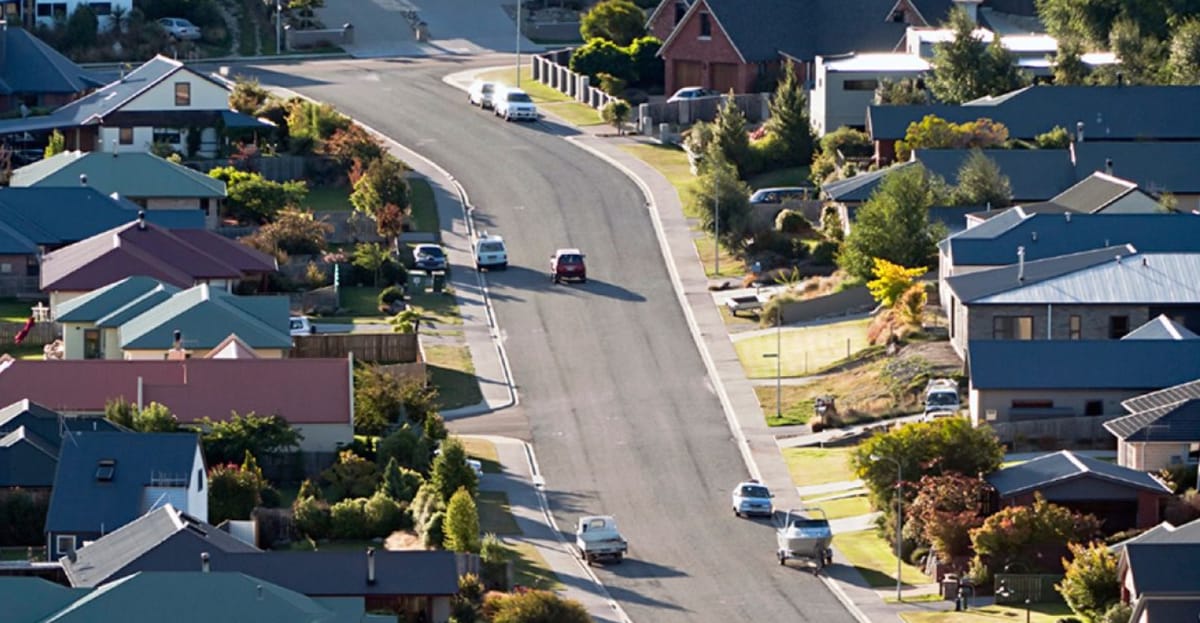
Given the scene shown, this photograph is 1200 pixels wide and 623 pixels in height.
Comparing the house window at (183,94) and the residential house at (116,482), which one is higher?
the house window at (183,94)

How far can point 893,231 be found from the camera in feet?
430

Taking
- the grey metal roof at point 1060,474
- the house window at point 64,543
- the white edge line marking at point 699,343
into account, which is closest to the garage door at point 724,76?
the white edge line marking at point 699,343

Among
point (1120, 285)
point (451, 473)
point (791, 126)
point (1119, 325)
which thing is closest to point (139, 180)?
point (791, 126)

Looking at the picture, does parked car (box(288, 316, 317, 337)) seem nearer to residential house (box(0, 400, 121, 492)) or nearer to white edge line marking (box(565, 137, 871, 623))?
white edge line marking (box(565, 137, 871, 623))

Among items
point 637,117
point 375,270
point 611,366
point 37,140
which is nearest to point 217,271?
point 375,270

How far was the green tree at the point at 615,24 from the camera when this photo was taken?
17000cm

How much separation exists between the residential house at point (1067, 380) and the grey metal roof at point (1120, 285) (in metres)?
5.60

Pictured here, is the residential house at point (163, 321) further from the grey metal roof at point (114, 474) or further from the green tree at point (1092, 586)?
the green tree at point (1092, 586)

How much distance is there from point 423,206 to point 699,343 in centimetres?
2187

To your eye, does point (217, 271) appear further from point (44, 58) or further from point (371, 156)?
point (44, 58)

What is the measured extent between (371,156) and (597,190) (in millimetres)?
9612

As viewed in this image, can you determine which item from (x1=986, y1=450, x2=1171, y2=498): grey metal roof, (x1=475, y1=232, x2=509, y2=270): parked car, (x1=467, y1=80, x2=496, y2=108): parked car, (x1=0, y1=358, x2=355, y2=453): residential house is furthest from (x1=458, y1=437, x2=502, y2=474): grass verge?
(x1=467, y1=80, x2=496, y2=108): parked car

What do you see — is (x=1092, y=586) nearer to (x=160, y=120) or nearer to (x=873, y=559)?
(x=873, y=559)

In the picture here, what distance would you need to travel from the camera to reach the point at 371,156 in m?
148
